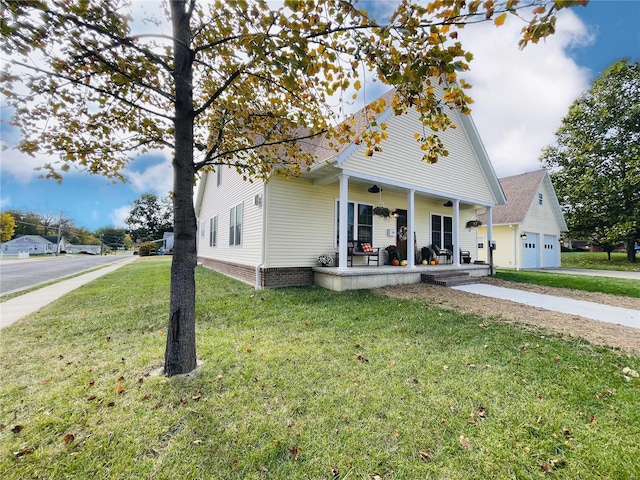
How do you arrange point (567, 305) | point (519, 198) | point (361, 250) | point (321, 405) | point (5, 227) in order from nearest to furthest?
1. point (321, 405)
2. point (567, 305)
3. point (361, 250)
4. point (519, 198)
5. point (5, 227)

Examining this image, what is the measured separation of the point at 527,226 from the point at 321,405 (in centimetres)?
2017

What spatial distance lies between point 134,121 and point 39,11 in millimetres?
1736

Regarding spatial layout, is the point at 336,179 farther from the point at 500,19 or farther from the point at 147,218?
the point at 147,218

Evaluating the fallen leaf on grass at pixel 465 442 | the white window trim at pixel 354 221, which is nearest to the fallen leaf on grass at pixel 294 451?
the fallen leaf on grass at pixel 465 442

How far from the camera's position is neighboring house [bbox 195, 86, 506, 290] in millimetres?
8008

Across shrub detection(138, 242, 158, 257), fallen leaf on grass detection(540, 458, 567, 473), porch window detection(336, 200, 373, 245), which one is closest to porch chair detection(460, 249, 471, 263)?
porch window detection(336, 200, 373, 245)

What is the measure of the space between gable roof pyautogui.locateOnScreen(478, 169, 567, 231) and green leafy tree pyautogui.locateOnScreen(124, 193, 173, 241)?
60.4m

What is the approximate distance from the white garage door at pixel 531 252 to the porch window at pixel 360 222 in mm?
13168

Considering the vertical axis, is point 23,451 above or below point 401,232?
below

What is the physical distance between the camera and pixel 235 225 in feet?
35.4

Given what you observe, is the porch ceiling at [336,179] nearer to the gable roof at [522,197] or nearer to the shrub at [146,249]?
the gable roof at [522,197]

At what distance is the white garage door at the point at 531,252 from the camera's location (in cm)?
1750

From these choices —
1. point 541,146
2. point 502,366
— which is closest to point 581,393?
point 502,366

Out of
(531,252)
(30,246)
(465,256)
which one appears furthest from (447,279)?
(30,246)
